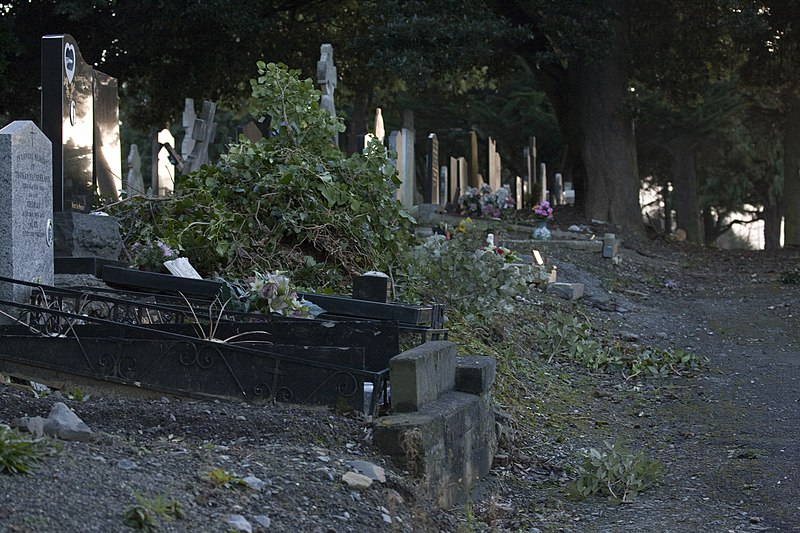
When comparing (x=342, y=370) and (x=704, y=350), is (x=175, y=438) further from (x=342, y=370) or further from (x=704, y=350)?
(x=704, y=350)

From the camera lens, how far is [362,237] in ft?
28.0

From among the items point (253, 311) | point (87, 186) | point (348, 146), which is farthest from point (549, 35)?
point (253, 311)

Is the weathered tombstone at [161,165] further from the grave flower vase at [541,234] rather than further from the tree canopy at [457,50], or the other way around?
the grave flower vase at [541,234]

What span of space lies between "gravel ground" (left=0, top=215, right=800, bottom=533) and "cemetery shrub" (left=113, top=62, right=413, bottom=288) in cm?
169

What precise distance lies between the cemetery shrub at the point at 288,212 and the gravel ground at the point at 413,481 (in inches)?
66.6

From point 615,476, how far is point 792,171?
28661mm

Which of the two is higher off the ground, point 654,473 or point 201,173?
point 201,173

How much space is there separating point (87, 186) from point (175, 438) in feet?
13.0

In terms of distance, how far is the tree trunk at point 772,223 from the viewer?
44469mm

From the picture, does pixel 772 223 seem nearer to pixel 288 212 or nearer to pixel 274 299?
pixel 288 212

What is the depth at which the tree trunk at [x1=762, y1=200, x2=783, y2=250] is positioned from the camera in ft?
146

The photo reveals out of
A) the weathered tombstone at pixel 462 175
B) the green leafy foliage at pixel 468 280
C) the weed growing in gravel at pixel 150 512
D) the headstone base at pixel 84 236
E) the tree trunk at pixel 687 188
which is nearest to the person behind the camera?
the weed growing in gravel at pixel 150 512

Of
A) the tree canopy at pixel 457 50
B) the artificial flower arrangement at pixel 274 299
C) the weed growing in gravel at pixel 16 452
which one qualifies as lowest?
the weed growing in gravel at pixel 16 452

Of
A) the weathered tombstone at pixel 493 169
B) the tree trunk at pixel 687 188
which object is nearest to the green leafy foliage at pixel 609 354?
the weathered tombstone at pixel 493 169
